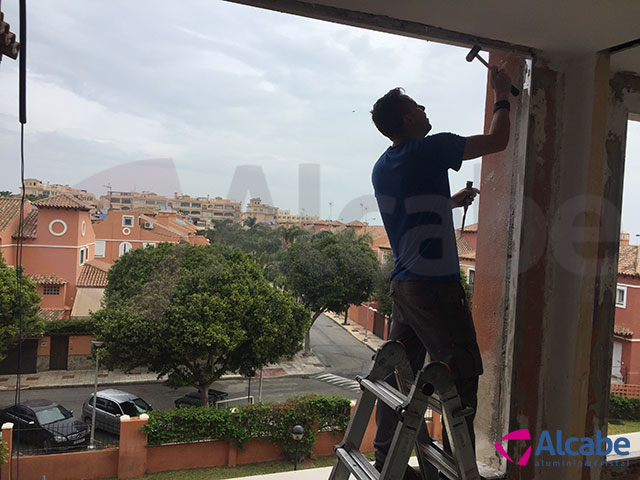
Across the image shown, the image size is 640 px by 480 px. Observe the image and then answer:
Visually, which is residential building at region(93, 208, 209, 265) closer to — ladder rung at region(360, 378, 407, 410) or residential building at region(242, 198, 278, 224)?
residential building at region(242, 198, 278, 224)

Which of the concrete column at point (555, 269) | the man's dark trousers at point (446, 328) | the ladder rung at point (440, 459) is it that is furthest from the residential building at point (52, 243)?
the concrete column at point (555, 269)

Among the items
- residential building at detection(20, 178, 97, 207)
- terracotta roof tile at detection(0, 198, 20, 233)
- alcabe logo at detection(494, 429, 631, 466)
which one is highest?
residential building at detection(20, 178, 97, 207)

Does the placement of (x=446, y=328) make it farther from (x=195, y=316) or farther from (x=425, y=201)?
(x=195, y=316)

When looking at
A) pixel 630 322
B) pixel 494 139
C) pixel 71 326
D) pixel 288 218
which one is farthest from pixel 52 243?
pixel 630 322

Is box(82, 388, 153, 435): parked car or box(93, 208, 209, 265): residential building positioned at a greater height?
box(93, 208, 209, 265): residential building

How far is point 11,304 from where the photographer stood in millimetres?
1997

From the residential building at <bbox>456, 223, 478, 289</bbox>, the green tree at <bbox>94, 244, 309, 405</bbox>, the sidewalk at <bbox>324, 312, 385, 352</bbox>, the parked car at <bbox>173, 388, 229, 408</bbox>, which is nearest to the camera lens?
the residential building at <bbox>456, 223, 478, 289</bbox>

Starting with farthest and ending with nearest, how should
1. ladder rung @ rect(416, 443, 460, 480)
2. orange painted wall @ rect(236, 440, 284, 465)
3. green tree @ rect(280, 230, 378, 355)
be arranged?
1. orange painted wall @ rect(236, 440, 284, 465)
2. green tree @ rect(280, 230, 378, 355)
3. ladder rung @ rect(416, 443, 460, 480)

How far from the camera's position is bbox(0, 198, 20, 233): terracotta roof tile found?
175cm

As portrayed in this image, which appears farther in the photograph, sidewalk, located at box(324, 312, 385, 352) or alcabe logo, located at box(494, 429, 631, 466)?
sidewalk, located at box(324, 312, 385, 352)

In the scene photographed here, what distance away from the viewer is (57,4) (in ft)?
4.80

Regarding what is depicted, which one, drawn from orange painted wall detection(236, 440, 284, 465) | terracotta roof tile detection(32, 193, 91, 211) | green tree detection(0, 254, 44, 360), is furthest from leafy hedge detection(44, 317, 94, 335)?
orange painted wall detection(236, 440, 284, 465)

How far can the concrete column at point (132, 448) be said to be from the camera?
97.6 inches

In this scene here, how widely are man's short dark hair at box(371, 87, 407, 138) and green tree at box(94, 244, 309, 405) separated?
2.43 metres
